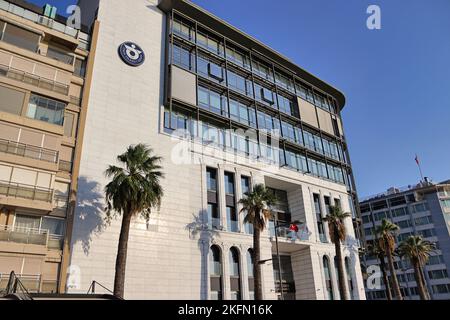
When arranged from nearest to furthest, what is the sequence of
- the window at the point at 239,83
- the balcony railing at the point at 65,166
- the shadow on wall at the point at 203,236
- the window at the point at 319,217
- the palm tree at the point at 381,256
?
the balcony railing at the point at 65,166 < the shadow on wall at the point at 203,236 < the window at the point at 239,83 < the window at the point at 319,217 < the palm tree at the point at 381,256

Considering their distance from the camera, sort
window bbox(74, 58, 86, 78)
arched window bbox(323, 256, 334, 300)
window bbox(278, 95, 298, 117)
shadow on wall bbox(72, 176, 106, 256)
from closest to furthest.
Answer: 1. shadow on wall bbox(72, 176, 106, 256)
2. window bbox(74, 58, 86, 78)
3. arched window bbox(323, 256, 334, 300)
4. window bbox(278, 95, 298, 117)

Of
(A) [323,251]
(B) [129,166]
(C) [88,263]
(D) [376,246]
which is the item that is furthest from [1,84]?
(D) [376,246]

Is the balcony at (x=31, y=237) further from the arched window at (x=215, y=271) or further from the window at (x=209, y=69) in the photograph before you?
the window at (x=209, y=69)

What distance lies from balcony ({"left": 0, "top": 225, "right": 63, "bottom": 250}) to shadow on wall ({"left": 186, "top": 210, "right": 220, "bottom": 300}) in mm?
12681

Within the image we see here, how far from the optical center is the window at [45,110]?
28125 millimetres

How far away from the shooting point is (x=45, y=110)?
28703mm

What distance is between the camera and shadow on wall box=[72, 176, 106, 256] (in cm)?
2855

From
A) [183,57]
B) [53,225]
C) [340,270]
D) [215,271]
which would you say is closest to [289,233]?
[340,270]

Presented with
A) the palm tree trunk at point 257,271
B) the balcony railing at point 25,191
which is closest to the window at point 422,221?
the palm tree trunk at point 257,271

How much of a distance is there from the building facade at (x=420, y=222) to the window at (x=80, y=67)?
76.0 m

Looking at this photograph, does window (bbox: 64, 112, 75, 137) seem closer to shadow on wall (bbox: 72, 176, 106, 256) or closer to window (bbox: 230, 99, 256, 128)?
shadow on wall (bbox: 72, 176, 106, 256)

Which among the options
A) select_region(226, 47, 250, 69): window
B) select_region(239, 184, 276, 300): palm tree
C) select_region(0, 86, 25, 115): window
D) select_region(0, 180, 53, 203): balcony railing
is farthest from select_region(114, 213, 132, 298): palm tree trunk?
select_region(226, 47, 250, 69): window

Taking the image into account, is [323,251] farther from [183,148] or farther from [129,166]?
[129,166]

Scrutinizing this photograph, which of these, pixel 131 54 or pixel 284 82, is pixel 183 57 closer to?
pixel 131 54
